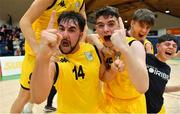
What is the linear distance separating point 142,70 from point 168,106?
2.74m

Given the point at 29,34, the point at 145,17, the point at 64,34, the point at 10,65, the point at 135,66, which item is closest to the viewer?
the point at 135,66

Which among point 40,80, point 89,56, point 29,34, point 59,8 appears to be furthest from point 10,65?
point 40,80

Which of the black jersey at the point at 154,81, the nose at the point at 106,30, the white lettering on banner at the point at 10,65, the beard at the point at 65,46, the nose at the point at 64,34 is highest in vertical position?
the nose at the point at 106,30

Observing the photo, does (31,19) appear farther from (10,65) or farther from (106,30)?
(10,65)

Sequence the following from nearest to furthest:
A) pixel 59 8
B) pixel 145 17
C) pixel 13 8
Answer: pixel 59 8 < pixel 145 17 < pixel 13 8

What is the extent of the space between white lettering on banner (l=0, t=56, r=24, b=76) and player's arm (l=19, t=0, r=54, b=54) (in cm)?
519

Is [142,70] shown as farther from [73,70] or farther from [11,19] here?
[11,19]

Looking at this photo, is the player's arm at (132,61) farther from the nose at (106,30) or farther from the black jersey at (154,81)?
the black jersey at (154,81)

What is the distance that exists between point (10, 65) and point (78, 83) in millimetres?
5931

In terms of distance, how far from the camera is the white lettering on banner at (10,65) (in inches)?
272

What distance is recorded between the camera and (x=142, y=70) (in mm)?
1354

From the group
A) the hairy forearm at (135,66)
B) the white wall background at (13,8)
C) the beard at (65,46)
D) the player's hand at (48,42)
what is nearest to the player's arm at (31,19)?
the beard at (65,46)

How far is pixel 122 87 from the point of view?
174 centimetres

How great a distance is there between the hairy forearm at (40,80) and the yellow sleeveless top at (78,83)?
219 millimetres
